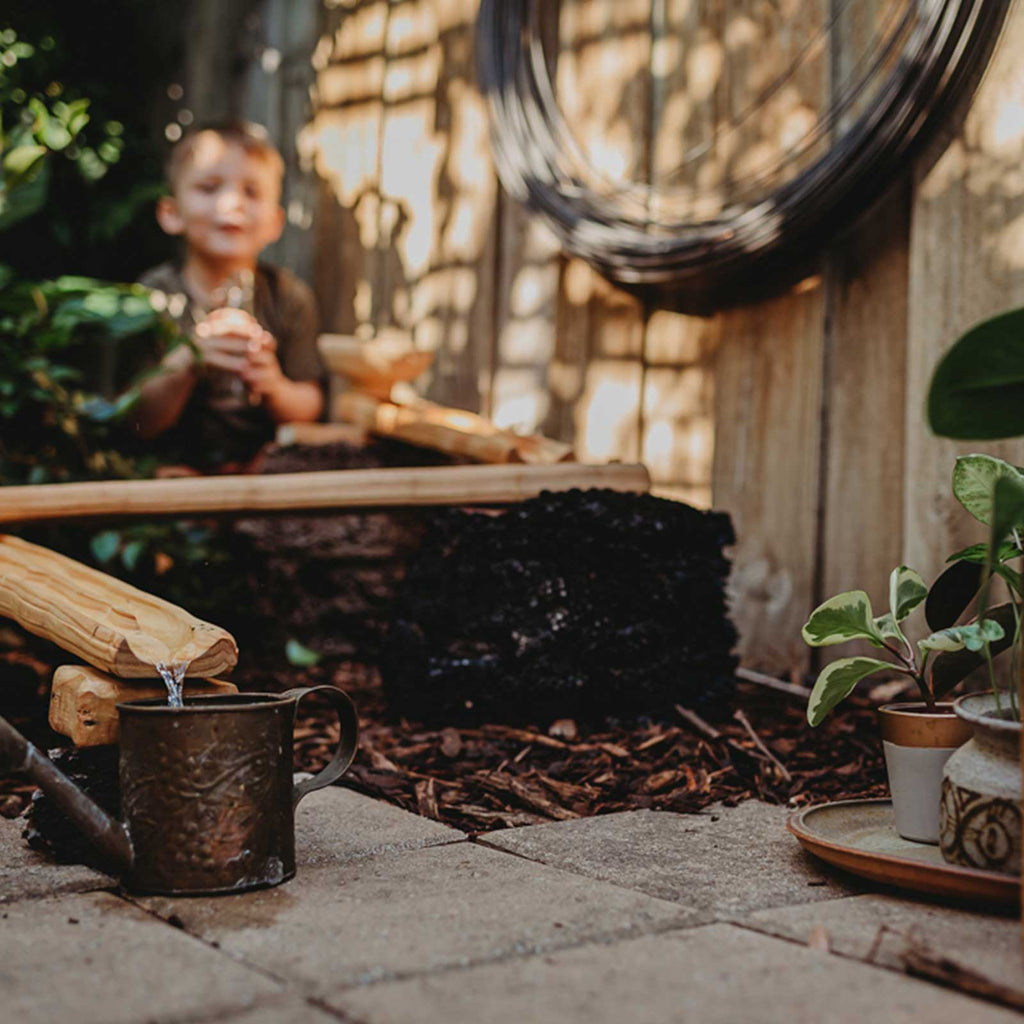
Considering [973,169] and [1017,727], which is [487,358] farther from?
[1017,727]

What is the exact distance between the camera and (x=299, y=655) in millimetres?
2873

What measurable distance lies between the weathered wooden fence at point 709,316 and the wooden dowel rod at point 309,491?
47cm

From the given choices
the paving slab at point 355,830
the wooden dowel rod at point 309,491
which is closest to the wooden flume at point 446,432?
the wooden dowel rod at point 309,491

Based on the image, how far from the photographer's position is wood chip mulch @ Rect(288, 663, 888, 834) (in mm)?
1867

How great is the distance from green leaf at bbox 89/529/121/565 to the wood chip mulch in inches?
27.0

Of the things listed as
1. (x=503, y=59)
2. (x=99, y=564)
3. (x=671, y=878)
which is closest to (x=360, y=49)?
(x=503, y=59)

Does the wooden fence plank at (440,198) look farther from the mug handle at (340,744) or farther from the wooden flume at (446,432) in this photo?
the mug handle at (340,744)

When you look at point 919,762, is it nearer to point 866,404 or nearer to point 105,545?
point 866,404

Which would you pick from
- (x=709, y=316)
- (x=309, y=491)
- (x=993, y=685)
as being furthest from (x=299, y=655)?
(x=993, y=685)

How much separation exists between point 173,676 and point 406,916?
0.44 meters

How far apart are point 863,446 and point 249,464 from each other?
179 cm

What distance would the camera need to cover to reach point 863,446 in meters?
2.56

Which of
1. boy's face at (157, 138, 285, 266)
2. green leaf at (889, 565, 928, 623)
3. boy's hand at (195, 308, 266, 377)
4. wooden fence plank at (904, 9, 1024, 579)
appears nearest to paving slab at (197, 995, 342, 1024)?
green leaf at (889, 565, 928, 623)

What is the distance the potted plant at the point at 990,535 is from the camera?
1.16m
